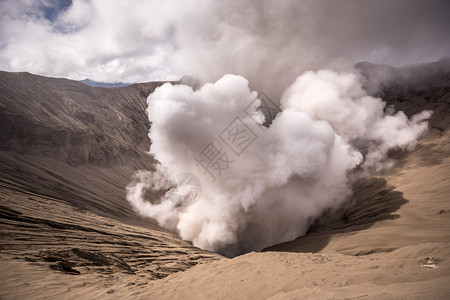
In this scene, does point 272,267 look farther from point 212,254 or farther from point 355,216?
point 355,216

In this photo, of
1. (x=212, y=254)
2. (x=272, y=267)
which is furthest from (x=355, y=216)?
(x=272, y=267)

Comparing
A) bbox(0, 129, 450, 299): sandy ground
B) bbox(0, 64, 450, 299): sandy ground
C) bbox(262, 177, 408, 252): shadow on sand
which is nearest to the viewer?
bbox(0, 129, 450, 299): sandy ground

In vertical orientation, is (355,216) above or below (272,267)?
above

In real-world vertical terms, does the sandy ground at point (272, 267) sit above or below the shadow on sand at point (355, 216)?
below

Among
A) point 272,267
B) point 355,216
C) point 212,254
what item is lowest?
point 272,267

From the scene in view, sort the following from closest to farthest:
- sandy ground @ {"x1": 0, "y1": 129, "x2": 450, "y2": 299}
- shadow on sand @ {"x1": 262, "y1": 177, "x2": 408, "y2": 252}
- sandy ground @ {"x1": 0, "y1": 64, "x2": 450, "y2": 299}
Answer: sandy ground @ {"x1": 0, "y1": 129, "x2": 450, "y2": 299}, sandy ground @ {"x1": 0, "y1": 64, "x2": 450, "y2": 299}, shadow on sand @ {"x1": 262, "y1": 177, "x2": 408, "y2": 252}

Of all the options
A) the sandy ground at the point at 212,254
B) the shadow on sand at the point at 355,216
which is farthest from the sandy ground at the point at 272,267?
the shadow on sand at the point at 355,216

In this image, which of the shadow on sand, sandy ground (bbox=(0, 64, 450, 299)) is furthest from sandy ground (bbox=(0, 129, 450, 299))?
the shadow on sand

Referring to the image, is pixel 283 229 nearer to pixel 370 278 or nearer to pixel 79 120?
pixel 370 278

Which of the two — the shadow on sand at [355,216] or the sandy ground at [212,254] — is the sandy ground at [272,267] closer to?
the sandy ground at [212,254]

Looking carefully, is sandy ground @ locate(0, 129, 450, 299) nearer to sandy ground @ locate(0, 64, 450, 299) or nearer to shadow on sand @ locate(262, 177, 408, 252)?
sandy ground @ locate(0, 64, 450, 299)

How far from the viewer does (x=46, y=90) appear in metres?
35.3

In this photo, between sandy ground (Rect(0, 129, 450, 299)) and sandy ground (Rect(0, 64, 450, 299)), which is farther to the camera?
sandy ground (Rect(0, 64, 450, 299))

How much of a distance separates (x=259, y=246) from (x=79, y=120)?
33.6m
